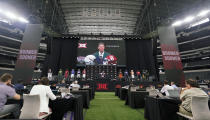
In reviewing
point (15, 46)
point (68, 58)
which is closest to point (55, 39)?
point (68, 58)

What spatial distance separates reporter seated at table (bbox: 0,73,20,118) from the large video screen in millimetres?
12169

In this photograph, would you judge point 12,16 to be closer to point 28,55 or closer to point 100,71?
point 28,55

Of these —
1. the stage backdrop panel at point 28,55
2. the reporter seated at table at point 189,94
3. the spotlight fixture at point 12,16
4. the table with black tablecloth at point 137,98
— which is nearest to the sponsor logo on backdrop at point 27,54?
the stage backdrop panel at point 28,55

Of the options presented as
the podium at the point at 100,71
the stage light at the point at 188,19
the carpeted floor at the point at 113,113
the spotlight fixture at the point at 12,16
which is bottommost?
the carpeted floor at the point at 113,113

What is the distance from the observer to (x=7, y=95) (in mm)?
1865

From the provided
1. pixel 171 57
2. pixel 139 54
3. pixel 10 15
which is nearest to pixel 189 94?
pixel 171 57

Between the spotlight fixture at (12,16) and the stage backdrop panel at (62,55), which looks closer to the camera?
the spotlight fixture at (12,16)

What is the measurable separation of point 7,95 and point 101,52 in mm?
13116

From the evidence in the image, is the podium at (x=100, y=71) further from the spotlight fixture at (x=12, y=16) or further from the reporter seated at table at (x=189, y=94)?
the reporter seated at table at (x=189, y=94)

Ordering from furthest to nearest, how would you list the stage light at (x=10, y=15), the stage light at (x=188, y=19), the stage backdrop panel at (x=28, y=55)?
1. the stage light at (x=188, y=19)
2. the stage light at (x=10, y=15)
3. the stage backdrop panel at (x=28, y=55)

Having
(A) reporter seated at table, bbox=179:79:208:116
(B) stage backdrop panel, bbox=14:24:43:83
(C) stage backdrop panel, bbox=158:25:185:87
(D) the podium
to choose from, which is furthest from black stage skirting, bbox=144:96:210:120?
(D) the podium

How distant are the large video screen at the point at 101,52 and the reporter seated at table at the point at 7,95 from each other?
12.2 metres

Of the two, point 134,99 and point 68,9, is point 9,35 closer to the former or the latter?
point 68,9

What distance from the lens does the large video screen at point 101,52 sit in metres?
14.6
